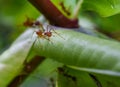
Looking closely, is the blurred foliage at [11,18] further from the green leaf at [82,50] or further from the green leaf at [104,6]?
the green leaf at [82,50]

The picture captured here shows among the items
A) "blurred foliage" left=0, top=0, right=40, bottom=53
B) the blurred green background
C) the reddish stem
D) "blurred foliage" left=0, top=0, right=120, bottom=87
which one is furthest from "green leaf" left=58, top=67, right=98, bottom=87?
"blurred foliage" left=0, top=0, right=40, bottom=53

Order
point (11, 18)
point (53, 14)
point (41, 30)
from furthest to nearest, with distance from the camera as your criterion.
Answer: point (11, 18), point (41, 30), point (53, 14)

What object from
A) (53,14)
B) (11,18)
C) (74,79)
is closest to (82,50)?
(74,79)

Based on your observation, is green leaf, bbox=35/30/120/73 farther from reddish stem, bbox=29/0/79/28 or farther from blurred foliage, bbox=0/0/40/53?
blurred foliage, bbox=0/0/40/53

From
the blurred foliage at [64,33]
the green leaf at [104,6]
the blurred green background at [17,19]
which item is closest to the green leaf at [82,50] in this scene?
the blurred foliage at [64,33]

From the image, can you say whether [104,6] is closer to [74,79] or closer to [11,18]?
[74,79]

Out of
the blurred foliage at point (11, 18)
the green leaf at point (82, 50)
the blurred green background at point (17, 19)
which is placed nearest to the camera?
the green leaf at point (82, 50)
